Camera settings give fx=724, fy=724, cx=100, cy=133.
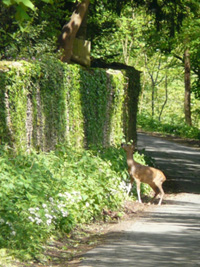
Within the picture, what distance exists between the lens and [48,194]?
1234cm

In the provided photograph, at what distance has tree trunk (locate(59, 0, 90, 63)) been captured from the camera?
23.6 m

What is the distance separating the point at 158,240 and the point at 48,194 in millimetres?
2036

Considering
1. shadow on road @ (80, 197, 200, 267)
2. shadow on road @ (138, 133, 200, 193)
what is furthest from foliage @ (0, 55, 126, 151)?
shadow on road @ (138, 133, 200, 193)

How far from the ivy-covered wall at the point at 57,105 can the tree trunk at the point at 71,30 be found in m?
1.86

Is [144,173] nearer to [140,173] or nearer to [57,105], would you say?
[140,173]

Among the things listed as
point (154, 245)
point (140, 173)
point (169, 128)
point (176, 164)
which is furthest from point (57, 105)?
point (169, 128)

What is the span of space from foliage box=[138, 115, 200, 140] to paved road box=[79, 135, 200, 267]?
28.9m

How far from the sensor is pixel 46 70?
1562 centimetres

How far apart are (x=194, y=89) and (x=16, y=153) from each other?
42.1m

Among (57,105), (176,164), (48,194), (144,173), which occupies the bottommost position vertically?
(176,164)

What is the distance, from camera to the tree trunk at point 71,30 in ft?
77.4

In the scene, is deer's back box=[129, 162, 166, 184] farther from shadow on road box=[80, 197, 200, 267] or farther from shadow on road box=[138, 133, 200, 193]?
shadow on road box=[138, 133, 200, 193]

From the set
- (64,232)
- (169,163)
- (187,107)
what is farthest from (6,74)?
(187,107)

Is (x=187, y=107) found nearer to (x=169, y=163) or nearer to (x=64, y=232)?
(x=169, y=163)
